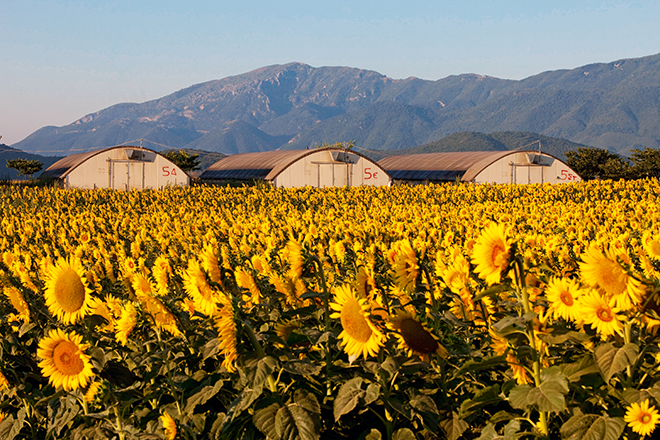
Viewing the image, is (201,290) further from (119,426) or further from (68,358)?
(119,426)

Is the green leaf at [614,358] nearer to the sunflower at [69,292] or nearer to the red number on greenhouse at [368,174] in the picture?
the sunflower at [69,292]

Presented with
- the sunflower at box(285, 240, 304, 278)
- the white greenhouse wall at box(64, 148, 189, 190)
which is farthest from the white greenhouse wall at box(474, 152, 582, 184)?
the sunflower at box(285, 240, 304, 278)

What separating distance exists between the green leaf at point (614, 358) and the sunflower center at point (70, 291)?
9.66 ft

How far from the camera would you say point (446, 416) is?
3.28m

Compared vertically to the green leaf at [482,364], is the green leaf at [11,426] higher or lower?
lower

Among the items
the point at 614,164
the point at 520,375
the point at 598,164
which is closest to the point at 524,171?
the point at 614,164

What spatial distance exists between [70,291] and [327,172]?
146 ft

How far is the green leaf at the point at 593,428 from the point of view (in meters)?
2.50

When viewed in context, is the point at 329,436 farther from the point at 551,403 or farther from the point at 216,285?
the point at 551,403

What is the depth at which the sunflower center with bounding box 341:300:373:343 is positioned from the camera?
8.35ft

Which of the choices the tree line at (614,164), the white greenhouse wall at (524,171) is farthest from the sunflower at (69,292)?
the tree line at (614,164)

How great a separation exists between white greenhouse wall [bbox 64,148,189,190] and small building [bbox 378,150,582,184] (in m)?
23.6

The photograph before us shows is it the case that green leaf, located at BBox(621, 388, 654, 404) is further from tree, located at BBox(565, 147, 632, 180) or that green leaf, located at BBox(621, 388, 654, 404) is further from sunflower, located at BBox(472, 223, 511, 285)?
tree, located at BBox(565, 147, 632, 180)

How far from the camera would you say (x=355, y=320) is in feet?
8.39
